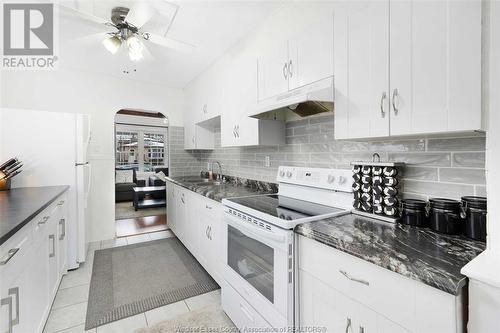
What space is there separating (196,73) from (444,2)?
3.15 metres

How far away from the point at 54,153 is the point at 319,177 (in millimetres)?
2774

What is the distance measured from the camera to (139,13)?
1.80 metres

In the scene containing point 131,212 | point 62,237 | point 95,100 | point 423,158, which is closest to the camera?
point 423,158

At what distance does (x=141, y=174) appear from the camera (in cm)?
766

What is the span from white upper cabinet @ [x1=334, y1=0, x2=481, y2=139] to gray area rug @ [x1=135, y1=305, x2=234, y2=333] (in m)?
1.64

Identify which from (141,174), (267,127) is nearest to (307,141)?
(267,127)

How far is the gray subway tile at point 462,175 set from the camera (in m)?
1.14

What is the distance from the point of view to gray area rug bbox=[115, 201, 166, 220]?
507 cm

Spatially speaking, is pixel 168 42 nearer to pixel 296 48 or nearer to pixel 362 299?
pixel 296 48

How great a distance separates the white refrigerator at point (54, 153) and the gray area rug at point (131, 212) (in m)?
2.36

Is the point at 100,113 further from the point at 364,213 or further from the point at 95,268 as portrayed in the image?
the point at 364,213

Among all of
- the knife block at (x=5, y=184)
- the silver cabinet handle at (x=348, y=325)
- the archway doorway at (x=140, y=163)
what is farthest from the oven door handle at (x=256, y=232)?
the archway doorway at (x=140, y=163)

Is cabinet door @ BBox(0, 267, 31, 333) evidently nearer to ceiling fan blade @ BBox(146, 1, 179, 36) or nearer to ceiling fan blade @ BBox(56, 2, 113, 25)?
ceiling fan blade @ BBox(56, 2, 113, 25)

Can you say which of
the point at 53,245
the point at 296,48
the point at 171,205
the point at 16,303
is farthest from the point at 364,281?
the point at 171,205
